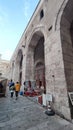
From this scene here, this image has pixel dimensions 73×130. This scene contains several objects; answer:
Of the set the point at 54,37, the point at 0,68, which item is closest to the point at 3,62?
the point at 0,68

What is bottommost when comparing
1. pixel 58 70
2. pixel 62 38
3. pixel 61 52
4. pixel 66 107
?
pixel 66 107

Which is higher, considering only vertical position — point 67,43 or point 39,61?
point 39,61

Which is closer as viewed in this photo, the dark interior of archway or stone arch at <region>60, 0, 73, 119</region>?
stone arch at <region>60, 0, 73, 119</region>

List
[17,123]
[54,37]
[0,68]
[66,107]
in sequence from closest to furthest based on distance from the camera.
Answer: [17,123]
[66,107]
[54,37]
[0,68]

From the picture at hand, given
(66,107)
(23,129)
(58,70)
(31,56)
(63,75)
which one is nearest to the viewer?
(23,129)

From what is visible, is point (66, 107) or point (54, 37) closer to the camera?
point (66, 107)

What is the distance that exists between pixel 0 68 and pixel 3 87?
19.3m

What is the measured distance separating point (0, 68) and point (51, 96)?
2393cm

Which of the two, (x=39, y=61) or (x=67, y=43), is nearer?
(x=67, y=43)

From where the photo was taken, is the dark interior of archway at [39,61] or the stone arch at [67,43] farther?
the dark interior of archway at [39,61]

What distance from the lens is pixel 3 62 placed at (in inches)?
1011

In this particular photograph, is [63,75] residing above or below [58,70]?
below

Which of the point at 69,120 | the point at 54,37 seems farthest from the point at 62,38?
the point at 69,120

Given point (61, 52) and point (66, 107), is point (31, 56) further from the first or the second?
point (66, 107)
